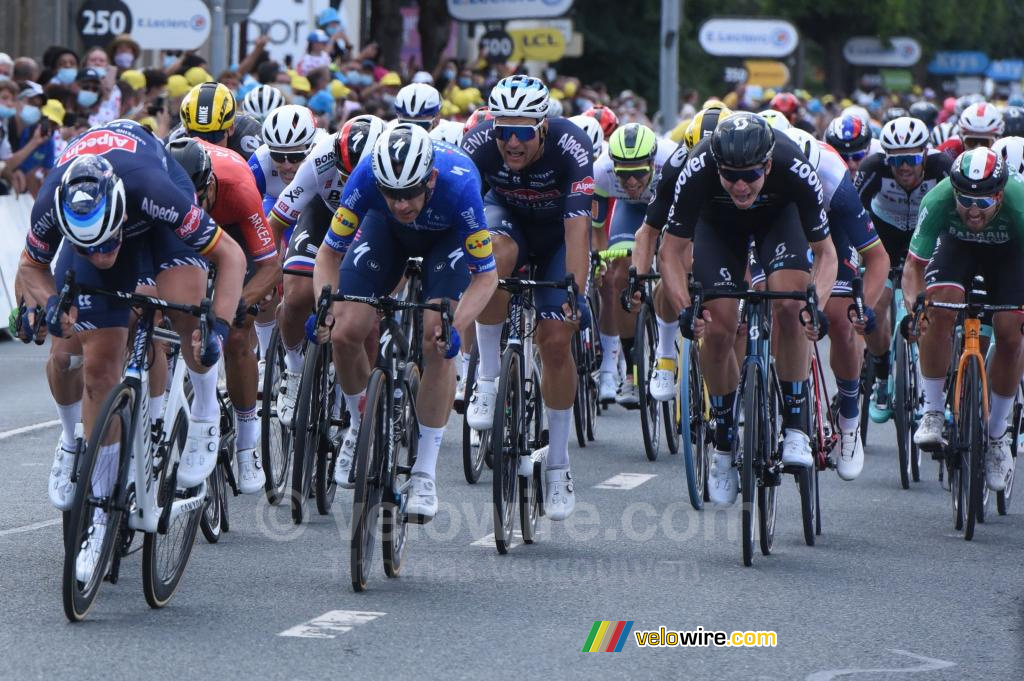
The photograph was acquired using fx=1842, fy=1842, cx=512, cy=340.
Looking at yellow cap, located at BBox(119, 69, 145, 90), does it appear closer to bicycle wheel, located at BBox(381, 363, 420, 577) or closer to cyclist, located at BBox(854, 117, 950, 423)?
cyclist, located at BBox(854, 117, 950, 423)

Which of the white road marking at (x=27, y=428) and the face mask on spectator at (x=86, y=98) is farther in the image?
the face mask on spectator at (x=86, y=98)

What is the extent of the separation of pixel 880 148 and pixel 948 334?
2487 mm

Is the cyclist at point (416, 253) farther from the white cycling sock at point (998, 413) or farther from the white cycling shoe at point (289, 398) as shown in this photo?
the white cycling sock at point (998, 413)

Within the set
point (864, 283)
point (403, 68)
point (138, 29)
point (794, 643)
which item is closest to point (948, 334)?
point (864, 283)

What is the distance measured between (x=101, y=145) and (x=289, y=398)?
2.40 metres

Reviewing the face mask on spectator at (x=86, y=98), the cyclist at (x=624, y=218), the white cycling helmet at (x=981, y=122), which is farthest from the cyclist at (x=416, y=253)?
the face mask on spectator at (x=86, y=98)

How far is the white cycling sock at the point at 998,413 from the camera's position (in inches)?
363

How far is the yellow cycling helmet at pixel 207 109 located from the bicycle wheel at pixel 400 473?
2.42m

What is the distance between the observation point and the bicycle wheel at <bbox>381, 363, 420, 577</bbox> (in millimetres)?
7336

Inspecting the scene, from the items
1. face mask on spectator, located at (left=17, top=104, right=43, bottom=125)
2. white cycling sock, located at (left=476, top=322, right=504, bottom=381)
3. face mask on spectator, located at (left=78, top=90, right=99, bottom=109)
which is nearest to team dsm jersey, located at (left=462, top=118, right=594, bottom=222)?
white cycling sock, located at (left=476, top=322, right=504, bottom=381)

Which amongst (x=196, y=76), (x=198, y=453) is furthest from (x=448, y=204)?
(x=196, y=76)

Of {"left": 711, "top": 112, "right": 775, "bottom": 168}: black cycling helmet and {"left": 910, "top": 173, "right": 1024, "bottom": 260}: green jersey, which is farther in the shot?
{"left": 910, "top": 173, "right": 1024, "bottom": 260}: green jersey

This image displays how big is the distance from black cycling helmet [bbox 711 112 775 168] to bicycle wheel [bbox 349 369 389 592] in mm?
1808

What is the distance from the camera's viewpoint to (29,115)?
16.9 meters
